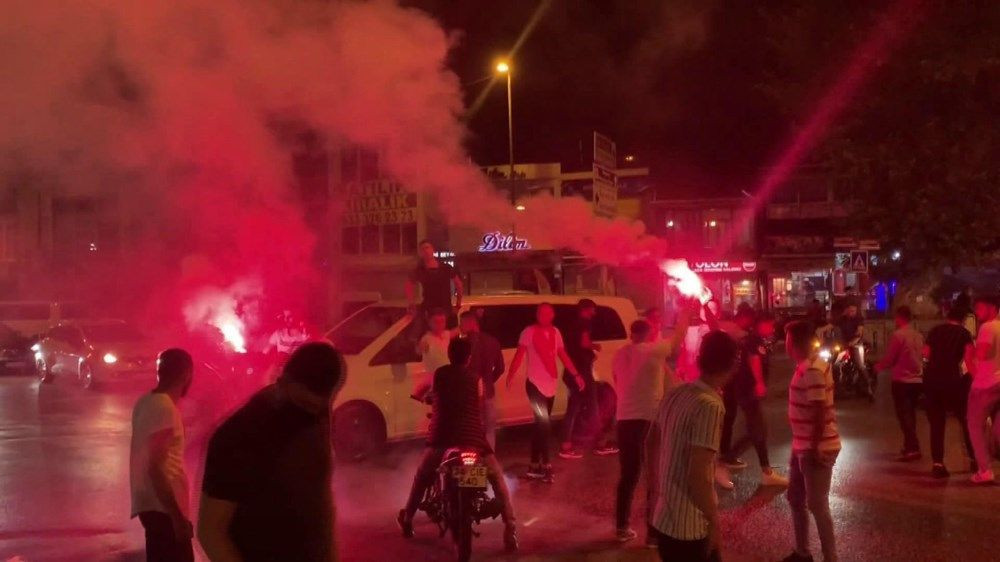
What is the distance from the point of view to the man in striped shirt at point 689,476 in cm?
408

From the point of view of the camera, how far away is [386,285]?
36.4m

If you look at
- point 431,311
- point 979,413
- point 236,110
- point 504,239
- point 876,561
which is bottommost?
point 876,561

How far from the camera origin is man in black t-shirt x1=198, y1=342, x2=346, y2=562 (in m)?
3.17

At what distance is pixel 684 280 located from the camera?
41.9 ft

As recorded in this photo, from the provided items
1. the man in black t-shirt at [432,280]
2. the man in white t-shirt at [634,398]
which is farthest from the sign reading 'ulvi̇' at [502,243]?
the man in white t-shirt at [634,398]

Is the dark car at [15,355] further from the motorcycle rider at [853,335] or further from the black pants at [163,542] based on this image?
the black pants at [163,542]

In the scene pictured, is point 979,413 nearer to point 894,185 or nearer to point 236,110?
point 894,185

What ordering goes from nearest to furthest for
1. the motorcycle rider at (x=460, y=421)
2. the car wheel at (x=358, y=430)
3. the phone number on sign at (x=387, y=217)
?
1. the motorcycle rider at (x=460, y=421)
2. the car wheel at (x=358, y=430)
3. the phone number on sign at (x=387, y=217)

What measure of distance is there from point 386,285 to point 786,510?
29066 millimetres

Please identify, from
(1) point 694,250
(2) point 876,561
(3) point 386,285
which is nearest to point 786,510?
(2) point 876,561

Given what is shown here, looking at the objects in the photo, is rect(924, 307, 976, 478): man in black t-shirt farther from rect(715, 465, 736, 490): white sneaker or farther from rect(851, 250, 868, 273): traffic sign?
rect(851, 250, 868, 273): traffic sign

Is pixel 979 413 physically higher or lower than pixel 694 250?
lower

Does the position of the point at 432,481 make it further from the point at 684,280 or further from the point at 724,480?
the point at 684,280

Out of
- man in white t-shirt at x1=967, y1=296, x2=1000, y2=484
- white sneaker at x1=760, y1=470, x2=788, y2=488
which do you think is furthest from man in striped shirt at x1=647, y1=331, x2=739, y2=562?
man in white t-shirt at x1=967, y1=296, x2=1000, y2=484
